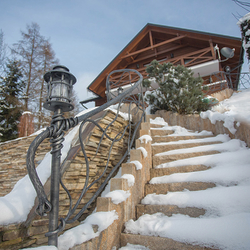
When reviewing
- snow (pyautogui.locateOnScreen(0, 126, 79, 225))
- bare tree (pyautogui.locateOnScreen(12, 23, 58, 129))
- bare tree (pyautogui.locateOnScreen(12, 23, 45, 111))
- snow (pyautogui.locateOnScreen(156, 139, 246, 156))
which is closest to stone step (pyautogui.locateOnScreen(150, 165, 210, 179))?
snow (pyautogui.locateOnScreen(156, 139, 246, 156))

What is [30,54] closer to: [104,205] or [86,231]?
[104,205]

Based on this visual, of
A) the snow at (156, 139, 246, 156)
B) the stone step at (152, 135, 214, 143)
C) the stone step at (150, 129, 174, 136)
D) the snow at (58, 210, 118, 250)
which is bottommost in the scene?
the snow at (58, 210, 118, 250)

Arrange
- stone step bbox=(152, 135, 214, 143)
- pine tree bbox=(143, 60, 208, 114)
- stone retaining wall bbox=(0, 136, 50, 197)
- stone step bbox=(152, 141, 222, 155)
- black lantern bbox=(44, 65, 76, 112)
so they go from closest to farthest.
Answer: black lantern bbox=(44, 65, 76, 112) → stone step bbox=(152, 141, 222, 155) → stone step bbox=(152, 135, 214, 143) → stone retaining wall bbox=(0, 136, 50, 197) → pine tree bbox=(143, 60, 208, 114)

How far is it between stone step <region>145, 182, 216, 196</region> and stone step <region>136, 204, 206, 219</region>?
0.24 metres

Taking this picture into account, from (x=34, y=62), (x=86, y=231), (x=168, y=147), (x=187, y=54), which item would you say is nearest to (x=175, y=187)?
(x=168, y=147)

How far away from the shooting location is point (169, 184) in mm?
1742

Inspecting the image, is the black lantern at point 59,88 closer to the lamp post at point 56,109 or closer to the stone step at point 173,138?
the lamp post at point 56,109

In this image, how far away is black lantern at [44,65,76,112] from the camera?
96 cm

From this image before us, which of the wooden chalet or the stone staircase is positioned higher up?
the wooden chalet

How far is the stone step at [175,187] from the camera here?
5.32 feet

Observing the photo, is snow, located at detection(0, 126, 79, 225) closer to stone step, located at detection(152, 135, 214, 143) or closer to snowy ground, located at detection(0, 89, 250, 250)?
snowy ground, located at detection(0, 89, 250, 250)

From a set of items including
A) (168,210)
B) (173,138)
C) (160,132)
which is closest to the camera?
(168,210)

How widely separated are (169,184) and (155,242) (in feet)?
2.09

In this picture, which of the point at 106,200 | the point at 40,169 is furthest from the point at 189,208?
the point at 40,169
